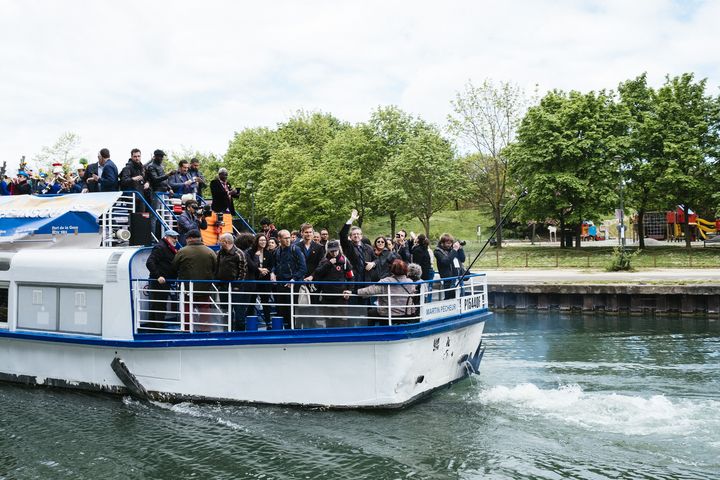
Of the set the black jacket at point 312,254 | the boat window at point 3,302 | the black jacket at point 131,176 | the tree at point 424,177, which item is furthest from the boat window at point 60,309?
the tree at point 424,177

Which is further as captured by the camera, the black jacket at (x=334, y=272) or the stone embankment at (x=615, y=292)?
the stone embankment at (x=615, y=292)

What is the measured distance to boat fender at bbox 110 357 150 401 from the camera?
12.3 meters

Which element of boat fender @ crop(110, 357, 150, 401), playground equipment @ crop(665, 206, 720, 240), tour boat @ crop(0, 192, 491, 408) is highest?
playground equipment @ crop(665, 206, 720, 240)

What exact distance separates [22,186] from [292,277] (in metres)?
9.49

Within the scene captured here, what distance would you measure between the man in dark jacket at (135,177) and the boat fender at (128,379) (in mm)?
3420

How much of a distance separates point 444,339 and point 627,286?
712 inches

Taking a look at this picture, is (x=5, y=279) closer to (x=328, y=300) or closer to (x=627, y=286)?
(x=328, y=300)

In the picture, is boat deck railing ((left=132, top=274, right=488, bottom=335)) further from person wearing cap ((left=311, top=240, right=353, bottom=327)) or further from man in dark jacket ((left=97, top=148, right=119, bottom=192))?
man in dark jacket ((left=97, top=148, right=119, bottom=192))

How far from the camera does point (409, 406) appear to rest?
11422 mm

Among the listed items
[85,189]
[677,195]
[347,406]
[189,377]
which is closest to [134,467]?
[189,377]

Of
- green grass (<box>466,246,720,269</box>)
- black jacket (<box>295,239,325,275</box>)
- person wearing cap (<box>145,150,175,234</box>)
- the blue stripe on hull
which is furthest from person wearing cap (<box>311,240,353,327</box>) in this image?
green grass (<box>466,246,720,269</box>)

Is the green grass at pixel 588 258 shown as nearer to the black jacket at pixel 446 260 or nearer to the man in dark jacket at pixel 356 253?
the black jacket at pixel 446 260

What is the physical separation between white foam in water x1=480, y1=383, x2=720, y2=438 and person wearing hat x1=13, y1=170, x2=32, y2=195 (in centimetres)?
1262

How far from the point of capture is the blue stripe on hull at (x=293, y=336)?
424 inches
